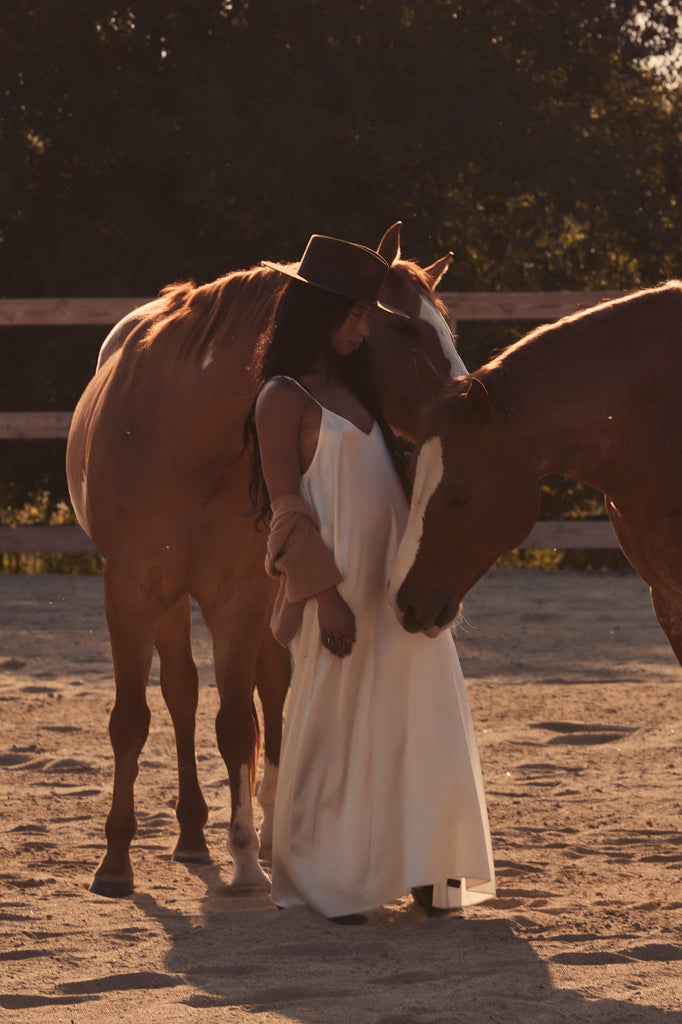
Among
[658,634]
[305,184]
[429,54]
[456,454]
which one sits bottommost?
[658,634]

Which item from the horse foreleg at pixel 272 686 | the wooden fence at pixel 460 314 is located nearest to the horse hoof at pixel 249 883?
the horse foreleg at pixel 272 686

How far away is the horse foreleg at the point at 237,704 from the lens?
3932mm

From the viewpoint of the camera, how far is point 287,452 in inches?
135

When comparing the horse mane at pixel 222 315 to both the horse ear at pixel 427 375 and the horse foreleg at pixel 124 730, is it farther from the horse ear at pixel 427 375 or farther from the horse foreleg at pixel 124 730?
the horse ear at pixel 427 375

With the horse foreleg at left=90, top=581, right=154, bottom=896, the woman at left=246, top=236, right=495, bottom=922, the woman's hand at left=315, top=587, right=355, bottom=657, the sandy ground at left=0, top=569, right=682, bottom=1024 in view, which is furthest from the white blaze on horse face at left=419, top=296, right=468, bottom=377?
the sandy ground at left=0, top=569, right=682, bottom=1024

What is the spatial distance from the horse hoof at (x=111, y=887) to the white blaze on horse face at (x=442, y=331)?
164 centimetres

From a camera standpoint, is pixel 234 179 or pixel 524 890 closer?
pixel 524 890

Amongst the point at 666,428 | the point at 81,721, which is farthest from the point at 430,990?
the point at 81,721

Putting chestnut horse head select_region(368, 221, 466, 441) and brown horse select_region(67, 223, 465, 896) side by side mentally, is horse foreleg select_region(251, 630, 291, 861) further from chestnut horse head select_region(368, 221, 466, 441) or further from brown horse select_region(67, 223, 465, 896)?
chestnut horse head select_region(368, 221, 466, 441)

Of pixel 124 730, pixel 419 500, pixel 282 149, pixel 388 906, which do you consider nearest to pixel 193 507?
pixel 124 730

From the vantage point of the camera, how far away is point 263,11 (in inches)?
473

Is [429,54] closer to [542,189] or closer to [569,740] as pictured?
[542,189]

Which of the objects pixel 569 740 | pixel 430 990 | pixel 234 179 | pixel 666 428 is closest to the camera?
pixel 430 990

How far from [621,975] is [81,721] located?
11.0ft
